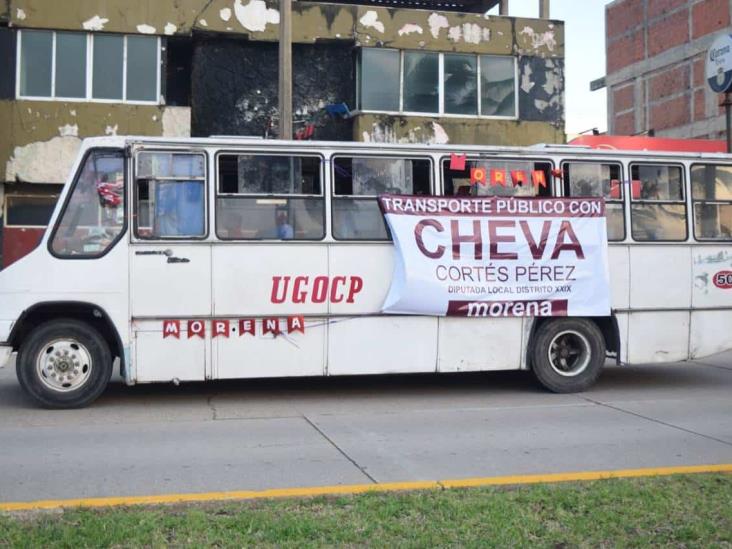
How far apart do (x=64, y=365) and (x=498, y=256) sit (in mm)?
4959

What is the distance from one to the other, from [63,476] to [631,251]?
7.05 meters

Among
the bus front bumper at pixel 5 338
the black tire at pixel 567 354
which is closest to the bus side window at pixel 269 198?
the bus front bumper at pixel 5 338

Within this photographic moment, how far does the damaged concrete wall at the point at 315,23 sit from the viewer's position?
20938 millimetres

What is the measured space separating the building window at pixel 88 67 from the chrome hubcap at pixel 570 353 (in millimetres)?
14344

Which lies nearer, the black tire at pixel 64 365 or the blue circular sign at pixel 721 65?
the black tire at pixel 64 365

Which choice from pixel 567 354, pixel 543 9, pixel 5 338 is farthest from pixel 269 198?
pixel 543 9

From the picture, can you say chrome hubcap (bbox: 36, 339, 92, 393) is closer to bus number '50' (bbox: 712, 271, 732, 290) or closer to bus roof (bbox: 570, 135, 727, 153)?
bus number '50' (bbox: 712, 271, 732, 290)

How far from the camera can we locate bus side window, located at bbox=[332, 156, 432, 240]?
9656 mm

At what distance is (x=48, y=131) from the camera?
68.0 ft

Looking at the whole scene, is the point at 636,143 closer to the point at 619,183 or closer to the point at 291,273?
the point at 619,183

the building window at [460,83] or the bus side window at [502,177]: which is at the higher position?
the building window at [460,83]

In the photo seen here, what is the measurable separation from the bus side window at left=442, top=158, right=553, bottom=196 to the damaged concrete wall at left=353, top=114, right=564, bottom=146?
A: 40.4 feet

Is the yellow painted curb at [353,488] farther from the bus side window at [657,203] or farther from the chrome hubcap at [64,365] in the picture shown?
the bus side window at [657,203]

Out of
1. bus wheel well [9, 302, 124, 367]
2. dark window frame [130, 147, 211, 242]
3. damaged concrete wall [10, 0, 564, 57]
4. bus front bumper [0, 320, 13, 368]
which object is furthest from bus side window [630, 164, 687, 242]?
damaged concrete wall [10, 0, 564, 57]
